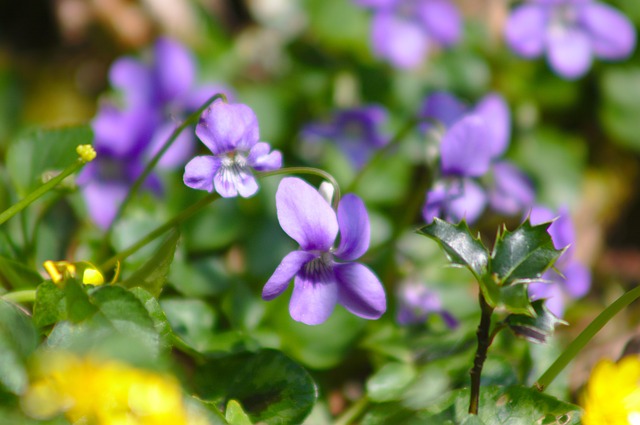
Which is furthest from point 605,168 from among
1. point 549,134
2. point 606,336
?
point 606,336

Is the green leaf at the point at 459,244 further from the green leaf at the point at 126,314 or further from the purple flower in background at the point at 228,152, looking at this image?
the green leaf at the point at 126,314

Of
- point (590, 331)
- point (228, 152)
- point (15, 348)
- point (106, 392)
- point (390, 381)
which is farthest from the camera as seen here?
point (390, 381)

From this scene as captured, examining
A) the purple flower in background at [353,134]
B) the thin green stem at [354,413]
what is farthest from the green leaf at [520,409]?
the purple flower in background at [353,134]

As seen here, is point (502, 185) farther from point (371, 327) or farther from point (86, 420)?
point (86, 420)

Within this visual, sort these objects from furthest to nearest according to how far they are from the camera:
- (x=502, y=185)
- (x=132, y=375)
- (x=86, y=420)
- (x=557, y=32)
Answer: (x=557, y=32) → (x=502, y=185) → (x=86, y=420) → (x=132, y=375)

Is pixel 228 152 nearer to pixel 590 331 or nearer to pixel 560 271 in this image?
pixel 590 331

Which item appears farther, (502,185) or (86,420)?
(502,185)

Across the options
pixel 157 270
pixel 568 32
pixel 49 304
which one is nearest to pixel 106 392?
pixel 49 304
